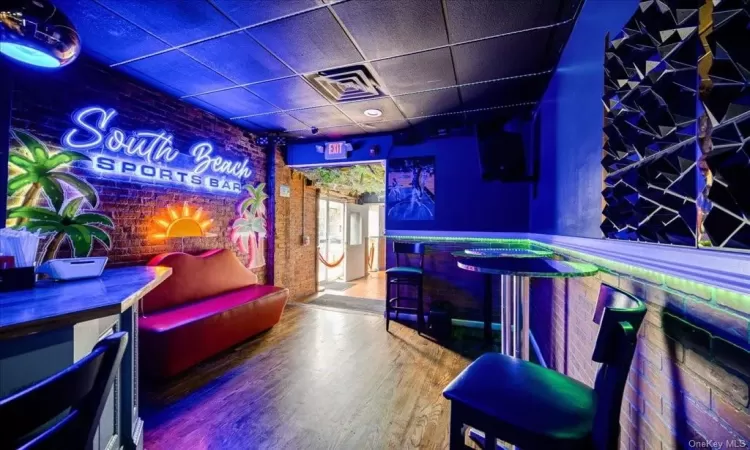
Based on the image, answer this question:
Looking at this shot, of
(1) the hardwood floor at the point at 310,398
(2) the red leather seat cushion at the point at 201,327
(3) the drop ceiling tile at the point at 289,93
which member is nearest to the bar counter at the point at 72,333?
(1) the hardwood floor at the point at 310,398

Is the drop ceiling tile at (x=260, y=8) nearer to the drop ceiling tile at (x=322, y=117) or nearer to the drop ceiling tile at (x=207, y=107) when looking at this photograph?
the drop ceiling tile at (x=322, y=117)

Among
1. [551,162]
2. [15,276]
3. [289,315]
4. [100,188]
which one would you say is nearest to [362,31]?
[551,162]

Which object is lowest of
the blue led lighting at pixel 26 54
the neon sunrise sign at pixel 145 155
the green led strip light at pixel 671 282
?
→ the green led strip light at pixel 671 282

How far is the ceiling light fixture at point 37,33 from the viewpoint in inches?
58.5

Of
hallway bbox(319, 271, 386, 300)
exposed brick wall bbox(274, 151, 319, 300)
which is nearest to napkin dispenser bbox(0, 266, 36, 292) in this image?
exposed brick wall bbox(274, 151, 319, 300)

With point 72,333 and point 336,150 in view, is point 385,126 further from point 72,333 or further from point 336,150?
point 72,333

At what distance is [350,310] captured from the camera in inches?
189

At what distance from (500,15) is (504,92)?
1319 millimetres

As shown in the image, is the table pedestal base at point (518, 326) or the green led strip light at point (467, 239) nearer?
the table pedestal base at point (518, 326)

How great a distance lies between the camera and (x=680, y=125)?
88 centimetres

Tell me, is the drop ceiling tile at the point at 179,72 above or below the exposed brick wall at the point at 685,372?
above

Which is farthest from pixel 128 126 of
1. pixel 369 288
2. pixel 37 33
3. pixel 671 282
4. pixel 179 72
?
pixel 369 288

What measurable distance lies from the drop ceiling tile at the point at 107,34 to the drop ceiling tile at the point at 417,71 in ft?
6.44

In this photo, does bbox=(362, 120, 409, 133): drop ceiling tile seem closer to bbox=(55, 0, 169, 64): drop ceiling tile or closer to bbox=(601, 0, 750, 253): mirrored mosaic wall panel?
bbox=(55, 0, 169, 64): drop ceiling tile
